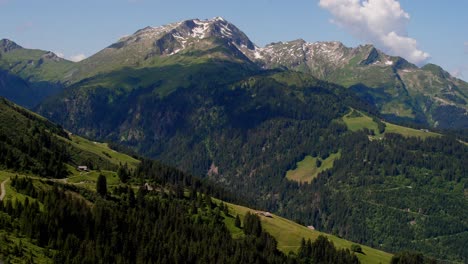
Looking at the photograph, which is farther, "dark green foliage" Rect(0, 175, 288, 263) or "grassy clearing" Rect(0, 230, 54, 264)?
"dark green foliage" Rect(0, 175, 288, 263)

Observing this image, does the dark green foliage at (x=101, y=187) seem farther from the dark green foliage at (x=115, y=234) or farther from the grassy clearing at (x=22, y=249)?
the grassy clearing at (x=22, y=249)

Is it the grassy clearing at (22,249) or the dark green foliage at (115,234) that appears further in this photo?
the dark green foliage at (115,234)

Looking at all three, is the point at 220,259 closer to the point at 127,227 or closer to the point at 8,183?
the point at 127,227

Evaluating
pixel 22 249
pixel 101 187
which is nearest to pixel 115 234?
pixel 22 249

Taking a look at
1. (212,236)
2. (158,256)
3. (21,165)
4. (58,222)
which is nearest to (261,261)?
(212,236)

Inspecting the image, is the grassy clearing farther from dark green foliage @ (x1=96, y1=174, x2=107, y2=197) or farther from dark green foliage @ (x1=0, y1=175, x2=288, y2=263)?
dark green foliage @ (x1=96, y1=174, x2=107, y2=197)

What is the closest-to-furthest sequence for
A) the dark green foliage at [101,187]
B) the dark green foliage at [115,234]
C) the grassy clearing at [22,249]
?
1. the grassy clearing at [22,249]
2. the dark green foliage at [115,234]
3. the dark green foliage at [101,187]

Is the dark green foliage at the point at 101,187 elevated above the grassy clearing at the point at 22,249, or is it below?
above

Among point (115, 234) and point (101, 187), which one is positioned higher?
point (101, 187)

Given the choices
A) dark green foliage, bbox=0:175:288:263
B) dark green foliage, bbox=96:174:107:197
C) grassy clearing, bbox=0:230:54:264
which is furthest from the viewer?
dark green foliage, bbox=96:174:107:197

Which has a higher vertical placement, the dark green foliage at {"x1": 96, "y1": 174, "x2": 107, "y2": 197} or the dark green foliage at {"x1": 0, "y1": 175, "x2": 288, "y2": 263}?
the dark green foliage at {"x1": 96, "y1": 174, "x2": 107, "y2": 197}

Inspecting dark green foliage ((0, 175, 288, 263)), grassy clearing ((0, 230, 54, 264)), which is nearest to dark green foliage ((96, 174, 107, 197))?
dark green foliage ((0, 175, 288, 263))

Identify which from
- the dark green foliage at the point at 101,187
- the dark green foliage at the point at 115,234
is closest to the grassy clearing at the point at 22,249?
the dark green foliage at the point at 115,234

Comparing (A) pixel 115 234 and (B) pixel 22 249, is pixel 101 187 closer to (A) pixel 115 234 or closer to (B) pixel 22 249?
(A) pixel 115 234
